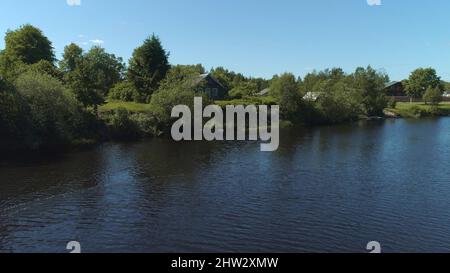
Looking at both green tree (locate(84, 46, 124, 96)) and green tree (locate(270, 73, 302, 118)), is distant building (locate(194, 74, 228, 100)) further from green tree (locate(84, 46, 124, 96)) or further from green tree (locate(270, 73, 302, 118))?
green tree (locate(84, 46, 124, 96))

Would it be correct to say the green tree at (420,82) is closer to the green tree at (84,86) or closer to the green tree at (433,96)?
the green tree at (433,96)

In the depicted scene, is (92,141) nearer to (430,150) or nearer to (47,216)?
(47,216)

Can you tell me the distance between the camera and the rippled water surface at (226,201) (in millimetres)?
20938

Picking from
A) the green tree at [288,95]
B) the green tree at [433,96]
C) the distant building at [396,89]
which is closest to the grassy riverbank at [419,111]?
the green tree at [433,96]

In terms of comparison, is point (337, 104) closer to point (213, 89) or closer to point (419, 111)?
point (213, 89)

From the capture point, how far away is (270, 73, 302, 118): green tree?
8519 centimetres

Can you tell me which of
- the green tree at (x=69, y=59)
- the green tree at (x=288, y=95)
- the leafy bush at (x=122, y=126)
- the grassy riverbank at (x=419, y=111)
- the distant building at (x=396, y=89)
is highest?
the green tree at (x=69, y=59)

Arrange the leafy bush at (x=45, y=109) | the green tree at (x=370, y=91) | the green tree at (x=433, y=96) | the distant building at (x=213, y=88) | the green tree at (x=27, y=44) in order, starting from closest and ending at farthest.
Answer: the leafy bush at (x=45, y=109), the green tree at (x=27, y=44), the distant building at (x=213, y=88), the green tree at (x=370, y=91), the green tree at (x=433, y=96)

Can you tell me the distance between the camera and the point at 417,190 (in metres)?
30.3

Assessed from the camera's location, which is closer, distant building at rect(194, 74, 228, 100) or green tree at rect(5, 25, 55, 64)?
green tree at rect(5, 25, 55, 64)

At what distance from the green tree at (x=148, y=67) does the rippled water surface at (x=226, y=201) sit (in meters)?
34.2

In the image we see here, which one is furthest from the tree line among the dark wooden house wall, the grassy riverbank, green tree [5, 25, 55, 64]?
the grassy riverbank

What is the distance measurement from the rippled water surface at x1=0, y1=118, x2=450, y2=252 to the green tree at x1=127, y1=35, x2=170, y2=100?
1347 inches
